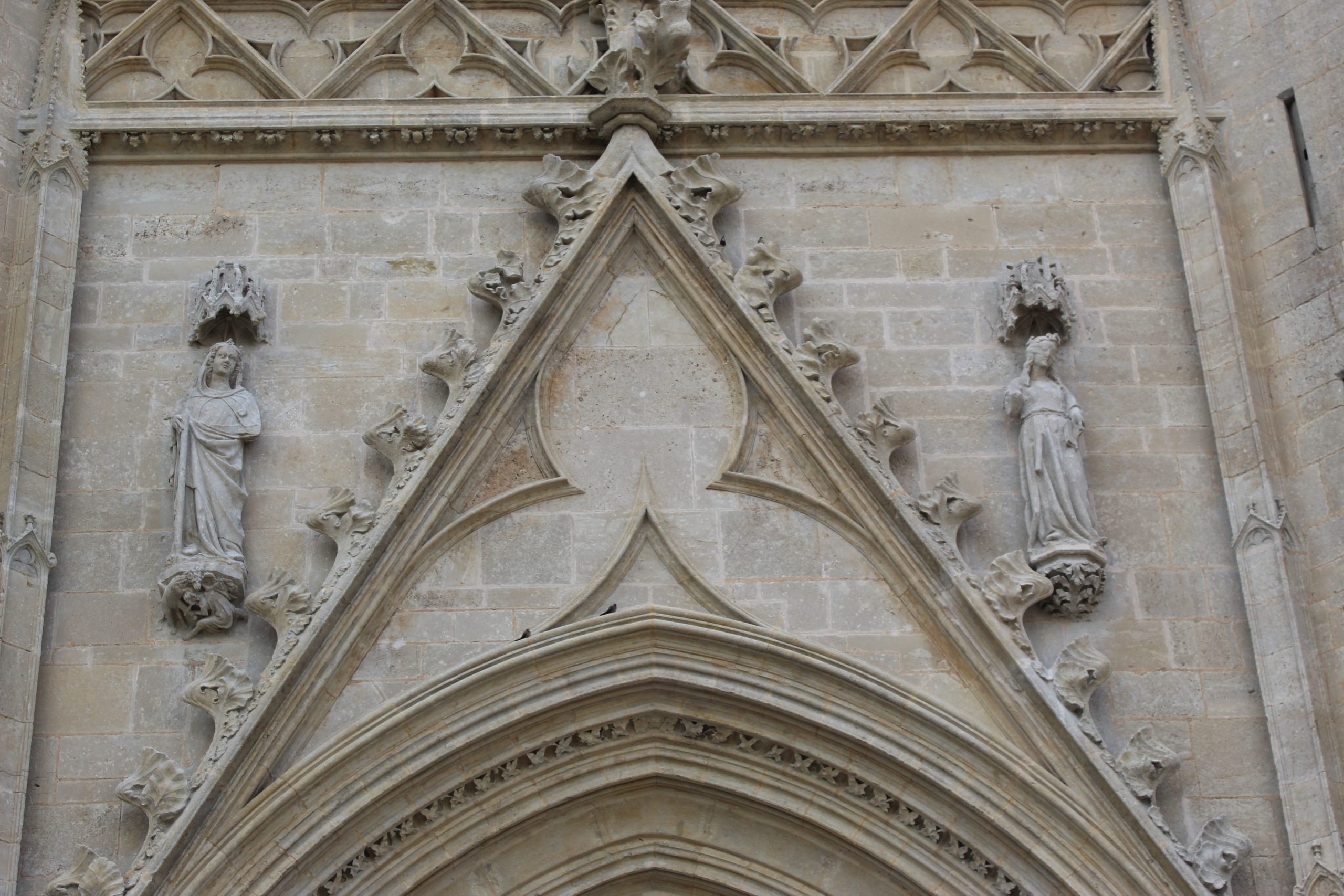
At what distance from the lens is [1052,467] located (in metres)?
12.0

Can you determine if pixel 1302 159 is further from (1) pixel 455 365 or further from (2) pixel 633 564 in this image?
(1) pixel 455 365

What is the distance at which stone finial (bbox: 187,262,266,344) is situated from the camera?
1239 cm

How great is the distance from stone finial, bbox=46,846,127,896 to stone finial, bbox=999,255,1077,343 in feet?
17.3

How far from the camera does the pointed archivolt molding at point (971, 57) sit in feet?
44.5

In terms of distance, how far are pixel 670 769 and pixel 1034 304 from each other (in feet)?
10.3

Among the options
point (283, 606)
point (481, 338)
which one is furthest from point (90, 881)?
point (481, 338)

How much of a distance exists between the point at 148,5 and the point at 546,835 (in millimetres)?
5449

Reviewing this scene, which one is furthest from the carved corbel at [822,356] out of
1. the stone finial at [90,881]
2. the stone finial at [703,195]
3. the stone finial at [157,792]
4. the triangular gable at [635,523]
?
the stone finial at [90,881]

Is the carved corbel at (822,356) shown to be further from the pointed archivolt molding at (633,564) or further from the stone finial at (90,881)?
the stone finial at (90,881)

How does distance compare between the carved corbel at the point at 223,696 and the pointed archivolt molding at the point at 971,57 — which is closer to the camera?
the carved corbel at the point at 223,696

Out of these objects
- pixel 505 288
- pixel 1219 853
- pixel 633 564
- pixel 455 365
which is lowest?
pixel 1219 853

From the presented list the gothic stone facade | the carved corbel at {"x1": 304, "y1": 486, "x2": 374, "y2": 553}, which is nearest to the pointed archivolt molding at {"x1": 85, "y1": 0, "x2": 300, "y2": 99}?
the gothic stone facade

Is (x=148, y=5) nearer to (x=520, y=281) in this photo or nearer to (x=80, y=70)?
(x=80, y=70)

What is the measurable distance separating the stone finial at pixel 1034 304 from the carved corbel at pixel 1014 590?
148 centimetres
